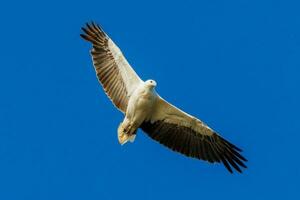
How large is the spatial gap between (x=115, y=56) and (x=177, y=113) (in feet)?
8.13

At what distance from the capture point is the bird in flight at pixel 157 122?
1122 inches

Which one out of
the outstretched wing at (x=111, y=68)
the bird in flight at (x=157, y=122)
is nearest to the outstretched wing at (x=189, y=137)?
the bird in flight at (x=157, y=122)

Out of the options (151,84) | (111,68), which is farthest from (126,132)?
(111,68)

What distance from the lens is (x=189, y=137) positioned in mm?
28969

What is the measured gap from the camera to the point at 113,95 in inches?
1149

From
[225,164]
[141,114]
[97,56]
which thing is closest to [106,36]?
[97,56]

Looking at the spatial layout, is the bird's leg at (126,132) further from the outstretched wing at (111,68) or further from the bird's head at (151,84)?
the bird's head at (151,84)

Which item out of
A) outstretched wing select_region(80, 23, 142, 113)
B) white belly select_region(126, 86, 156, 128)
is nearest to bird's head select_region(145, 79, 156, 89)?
white belly select_region(126, 86, 156, 128)

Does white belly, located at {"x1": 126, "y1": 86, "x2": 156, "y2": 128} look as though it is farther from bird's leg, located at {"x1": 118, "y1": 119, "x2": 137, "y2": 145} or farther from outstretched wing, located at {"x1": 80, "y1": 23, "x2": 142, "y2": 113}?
outstretched wing, located at {"x1": 80, "y1": 23, "x2": 142, "y2": 113}

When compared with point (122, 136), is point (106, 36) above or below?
above

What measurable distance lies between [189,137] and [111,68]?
3.00 m

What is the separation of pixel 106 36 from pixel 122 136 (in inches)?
124

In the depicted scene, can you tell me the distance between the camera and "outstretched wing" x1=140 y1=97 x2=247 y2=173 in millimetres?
28766

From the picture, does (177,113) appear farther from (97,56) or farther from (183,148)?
(97,56)
